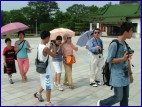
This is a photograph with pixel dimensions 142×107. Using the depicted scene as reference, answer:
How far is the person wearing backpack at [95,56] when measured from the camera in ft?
22.0

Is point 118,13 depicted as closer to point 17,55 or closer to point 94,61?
point 17,55

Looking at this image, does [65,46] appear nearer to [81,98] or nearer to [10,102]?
[81,98]

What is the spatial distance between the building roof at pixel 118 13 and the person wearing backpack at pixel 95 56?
32906 mm

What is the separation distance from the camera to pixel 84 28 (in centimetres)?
4650

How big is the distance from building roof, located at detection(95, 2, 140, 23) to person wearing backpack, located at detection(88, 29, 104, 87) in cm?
3291

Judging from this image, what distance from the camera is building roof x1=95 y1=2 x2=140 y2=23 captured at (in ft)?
131

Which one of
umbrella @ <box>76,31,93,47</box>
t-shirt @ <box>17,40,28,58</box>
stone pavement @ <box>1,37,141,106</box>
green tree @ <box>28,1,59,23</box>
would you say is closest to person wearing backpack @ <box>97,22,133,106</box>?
stone pavement @ <box>1,37,141,106</box>

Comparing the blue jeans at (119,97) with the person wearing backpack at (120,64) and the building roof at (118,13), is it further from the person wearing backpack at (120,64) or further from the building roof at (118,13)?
the building roof at (118,13)

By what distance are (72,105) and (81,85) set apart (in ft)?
5.72

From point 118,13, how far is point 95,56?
36390mm

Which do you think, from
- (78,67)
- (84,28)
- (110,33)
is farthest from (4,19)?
(78,67)

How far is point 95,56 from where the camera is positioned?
269 inches

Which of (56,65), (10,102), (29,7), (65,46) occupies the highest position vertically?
(29,7)

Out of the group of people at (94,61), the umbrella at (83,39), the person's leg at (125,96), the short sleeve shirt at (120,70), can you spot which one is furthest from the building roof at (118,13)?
the short sleeve shirt at (120,70)
